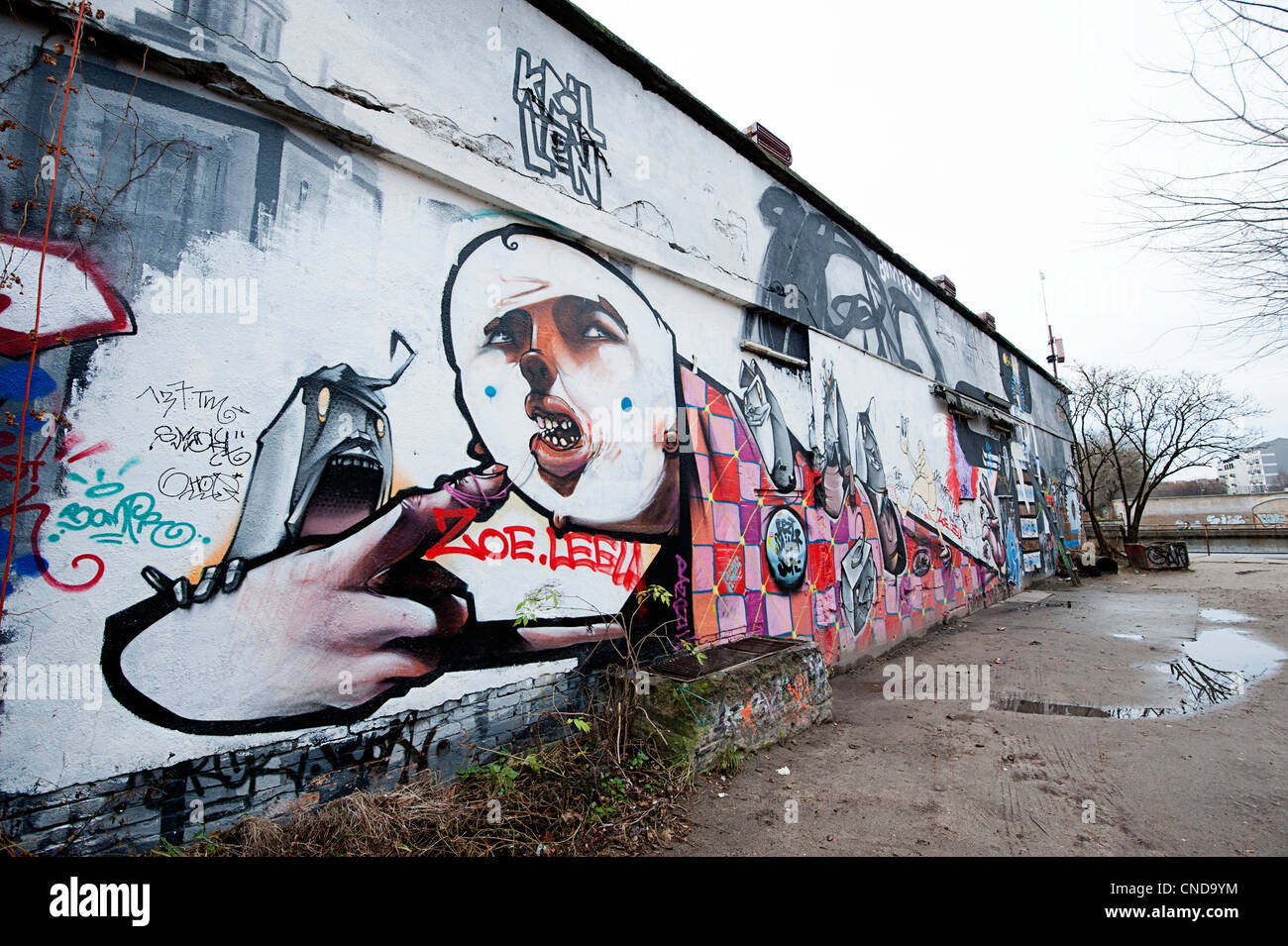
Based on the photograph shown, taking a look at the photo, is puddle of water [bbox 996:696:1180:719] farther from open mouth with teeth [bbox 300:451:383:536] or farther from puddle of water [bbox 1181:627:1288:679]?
open mouth with teeth [bbox 300:451:383:536]

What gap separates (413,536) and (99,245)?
179 centimetres

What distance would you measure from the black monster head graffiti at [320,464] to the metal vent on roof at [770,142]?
19.0ft

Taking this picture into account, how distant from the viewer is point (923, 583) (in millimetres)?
8070

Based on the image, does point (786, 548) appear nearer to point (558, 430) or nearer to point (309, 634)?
point (558, 430)

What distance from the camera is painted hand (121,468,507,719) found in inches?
93.9

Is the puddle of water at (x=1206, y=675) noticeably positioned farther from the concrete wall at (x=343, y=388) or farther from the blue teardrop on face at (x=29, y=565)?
the blue teardrop on face at (x=29, y=565)

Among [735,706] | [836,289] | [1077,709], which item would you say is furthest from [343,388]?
[836,289]

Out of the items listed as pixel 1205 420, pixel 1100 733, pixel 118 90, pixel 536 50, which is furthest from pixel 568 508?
pixel 1205 420

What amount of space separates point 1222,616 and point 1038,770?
287 inches

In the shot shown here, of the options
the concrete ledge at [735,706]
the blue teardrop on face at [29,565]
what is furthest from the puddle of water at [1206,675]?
the blue teardrop on face at [29,565]

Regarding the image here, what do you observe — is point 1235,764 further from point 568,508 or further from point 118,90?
point 118,90

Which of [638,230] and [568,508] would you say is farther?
[638,230]
